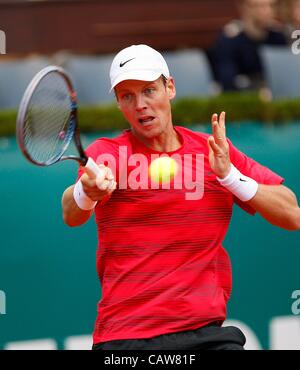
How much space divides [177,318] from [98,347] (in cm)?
28

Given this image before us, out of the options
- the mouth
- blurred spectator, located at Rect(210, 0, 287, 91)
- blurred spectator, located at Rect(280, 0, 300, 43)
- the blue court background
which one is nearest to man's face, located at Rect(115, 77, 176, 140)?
the mouth

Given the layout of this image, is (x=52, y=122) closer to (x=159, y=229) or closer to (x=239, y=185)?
(x=159, y=229)

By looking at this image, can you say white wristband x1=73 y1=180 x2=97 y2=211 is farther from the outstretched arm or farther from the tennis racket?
the outstretched arm

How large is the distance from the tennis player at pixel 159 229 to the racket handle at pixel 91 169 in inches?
2.2

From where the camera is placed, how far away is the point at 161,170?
9.21 feet

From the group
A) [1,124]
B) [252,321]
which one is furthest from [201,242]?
[1,124]

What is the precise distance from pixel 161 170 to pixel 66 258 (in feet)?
4.28

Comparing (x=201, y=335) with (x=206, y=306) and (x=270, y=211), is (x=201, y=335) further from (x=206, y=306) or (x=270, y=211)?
(x=270, y=211)

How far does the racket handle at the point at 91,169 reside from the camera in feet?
8.46

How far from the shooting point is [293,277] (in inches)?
162

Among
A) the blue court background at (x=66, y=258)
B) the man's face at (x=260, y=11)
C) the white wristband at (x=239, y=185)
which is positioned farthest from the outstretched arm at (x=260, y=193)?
the man's face at (x=260, y=11)

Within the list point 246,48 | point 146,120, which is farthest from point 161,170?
point 246,48

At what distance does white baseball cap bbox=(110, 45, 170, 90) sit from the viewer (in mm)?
2764

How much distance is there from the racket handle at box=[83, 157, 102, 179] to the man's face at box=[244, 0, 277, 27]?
2.82 meters
